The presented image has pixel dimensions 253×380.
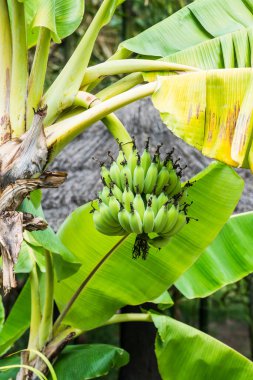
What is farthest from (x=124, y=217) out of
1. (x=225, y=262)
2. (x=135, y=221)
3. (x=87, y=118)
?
(x=225, y=262)

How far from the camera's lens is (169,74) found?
201 centimetres

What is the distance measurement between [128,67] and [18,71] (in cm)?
31

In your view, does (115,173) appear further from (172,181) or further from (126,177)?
(172,181)

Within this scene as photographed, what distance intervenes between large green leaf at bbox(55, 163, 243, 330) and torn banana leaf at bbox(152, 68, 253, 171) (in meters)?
0.55

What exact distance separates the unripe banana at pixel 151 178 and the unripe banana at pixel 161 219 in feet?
0.20

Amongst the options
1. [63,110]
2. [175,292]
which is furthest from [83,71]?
[175,292]

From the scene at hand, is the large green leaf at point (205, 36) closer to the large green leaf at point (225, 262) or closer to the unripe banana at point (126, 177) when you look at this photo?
the unripe banana at point (126, 177)

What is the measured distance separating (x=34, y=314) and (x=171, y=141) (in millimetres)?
1230

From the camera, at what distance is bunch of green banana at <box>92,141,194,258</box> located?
1710mm

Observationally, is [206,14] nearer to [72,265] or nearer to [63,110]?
[63,110]

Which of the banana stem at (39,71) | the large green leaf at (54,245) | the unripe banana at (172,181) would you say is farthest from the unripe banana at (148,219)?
the banana stem at (39,71)

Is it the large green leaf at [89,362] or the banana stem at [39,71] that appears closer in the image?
the banana stem at [39,71]

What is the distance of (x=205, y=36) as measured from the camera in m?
2.33

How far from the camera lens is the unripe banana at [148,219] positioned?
1688 mm
